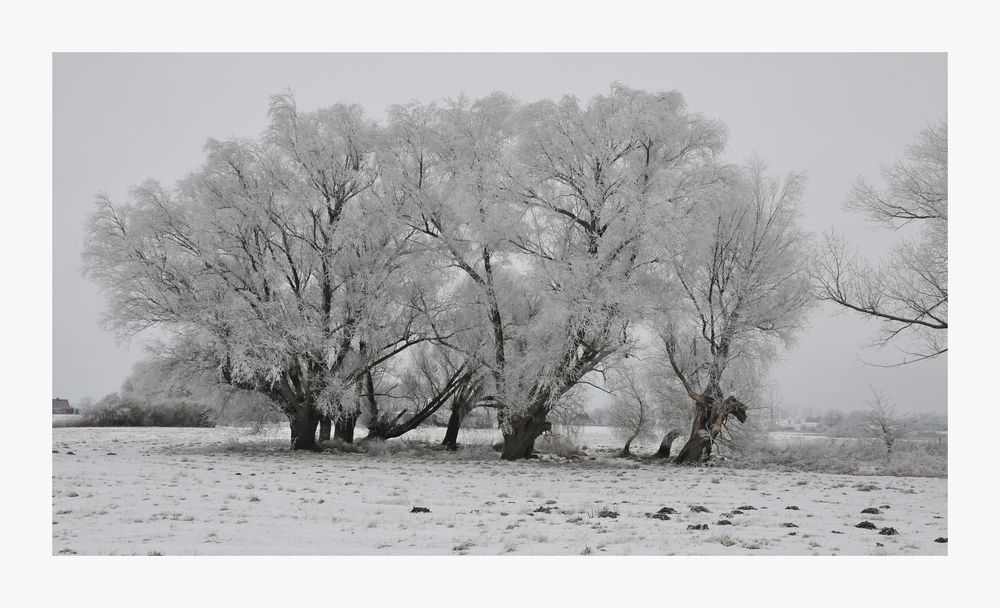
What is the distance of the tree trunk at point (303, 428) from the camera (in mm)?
19812

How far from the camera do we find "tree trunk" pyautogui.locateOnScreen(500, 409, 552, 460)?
18.3 m

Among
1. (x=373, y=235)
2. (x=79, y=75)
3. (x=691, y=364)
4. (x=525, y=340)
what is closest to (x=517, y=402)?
(x=525, y=340)

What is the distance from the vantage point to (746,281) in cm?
1686

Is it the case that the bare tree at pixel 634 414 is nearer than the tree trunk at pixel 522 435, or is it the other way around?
the tree trunk at pixel 522 435

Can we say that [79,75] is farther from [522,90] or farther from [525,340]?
[525,340]

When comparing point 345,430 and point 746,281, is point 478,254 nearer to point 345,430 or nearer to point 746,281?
point 746,281

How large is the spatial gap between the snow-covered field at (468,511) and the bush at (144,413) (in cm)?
1741

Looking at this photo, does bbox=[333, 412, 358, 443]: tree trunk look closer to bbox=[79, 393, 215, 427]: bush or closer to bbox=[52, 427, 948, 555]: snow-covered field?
bbox=[52, 427, 948, 555]: snow-covered field

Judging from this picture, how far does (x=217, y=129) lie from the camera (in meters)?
15.1

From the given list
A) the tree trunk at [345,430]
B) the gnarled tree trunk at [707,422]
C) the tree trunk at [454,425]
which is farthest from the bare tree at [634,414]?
the tree trunk at [345,430]

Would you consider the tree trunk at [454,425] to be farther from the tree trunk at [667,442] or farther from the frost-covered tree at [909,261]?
the frost-covered tree at [909,261]

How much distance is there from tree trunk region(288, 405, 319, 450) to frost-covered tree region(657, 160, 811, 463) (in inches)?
434

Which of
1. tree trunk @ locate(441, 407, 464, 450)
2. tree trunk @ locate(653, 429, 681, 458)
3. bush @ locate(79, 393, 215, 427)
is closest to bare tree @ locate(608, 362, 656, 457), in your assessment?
tree trunk @ locate(653, 429, 681, 458)

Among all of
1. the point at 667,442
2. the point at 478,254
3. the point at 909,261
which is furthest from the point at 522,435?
the point at 909,261
